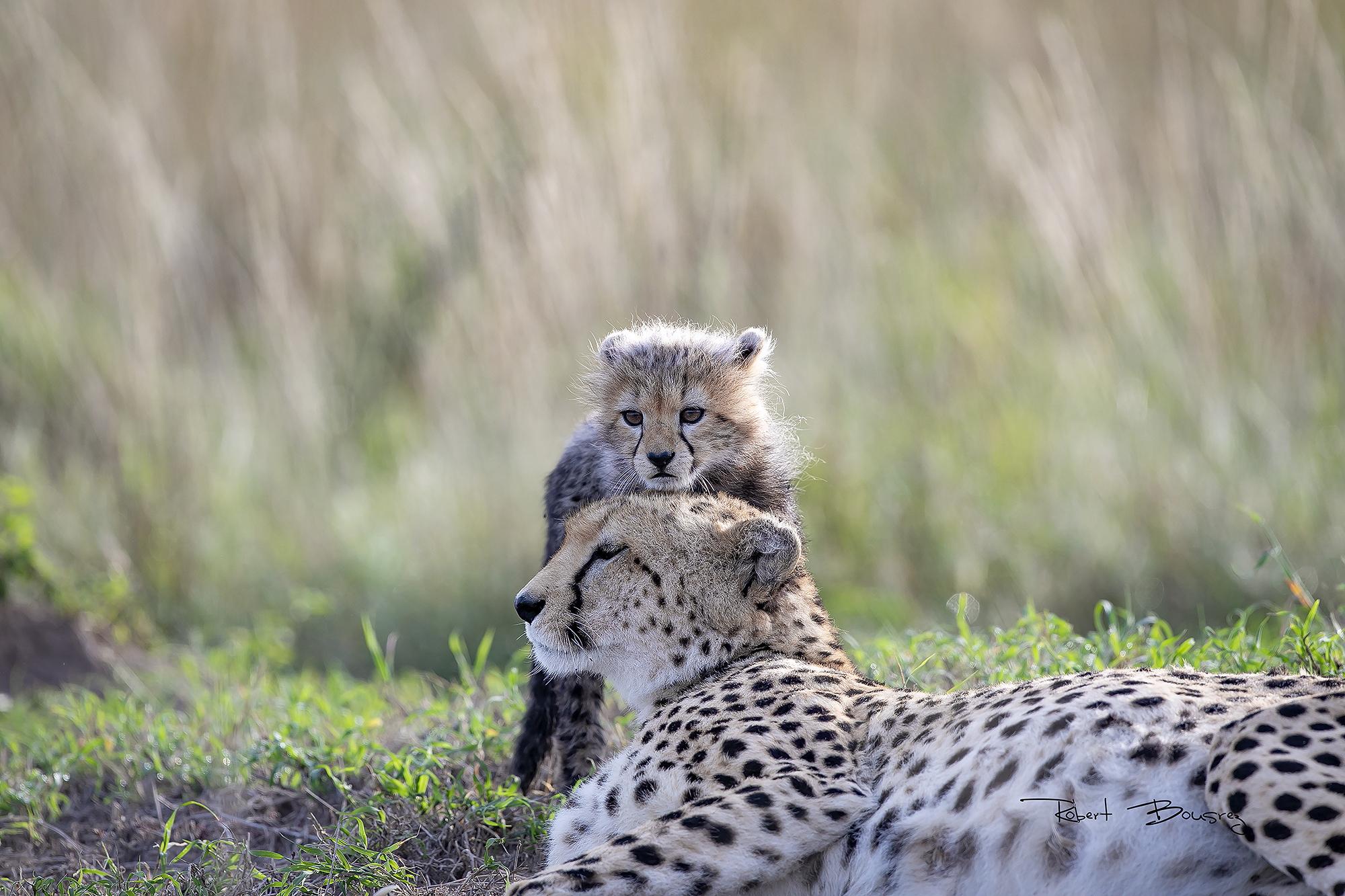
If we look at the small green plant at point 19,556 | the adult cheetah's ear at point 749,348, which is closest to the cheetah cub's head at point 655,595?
the adult cheetah's ear at point 749,348

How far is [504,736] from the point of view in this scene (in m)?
3.18

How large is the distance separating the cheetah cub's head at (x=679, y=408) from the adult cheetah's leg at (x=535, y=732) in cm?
50

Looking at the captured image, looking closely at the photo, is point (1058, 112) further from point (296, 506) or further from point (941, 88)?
point (296, 506)

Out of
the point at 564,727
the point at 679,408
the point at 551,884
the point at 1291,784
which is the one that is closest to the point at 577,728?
the point at 564,727

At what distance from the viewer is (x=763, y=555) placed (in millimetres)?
2504

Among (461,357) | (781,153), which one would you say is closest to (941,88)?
(781,153)

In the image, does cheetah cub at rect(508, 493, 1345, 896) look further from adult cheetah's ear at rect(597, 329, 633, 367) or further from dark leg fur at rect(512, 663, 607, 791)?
adult cheetah's ear at rect(597, 329, 633, 367)

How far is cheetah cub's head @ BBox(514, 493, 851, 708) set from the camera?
248cm

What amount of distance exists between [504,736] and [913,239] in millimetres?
4087

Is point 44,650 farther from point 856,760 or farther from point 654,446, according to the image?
point 856,760
